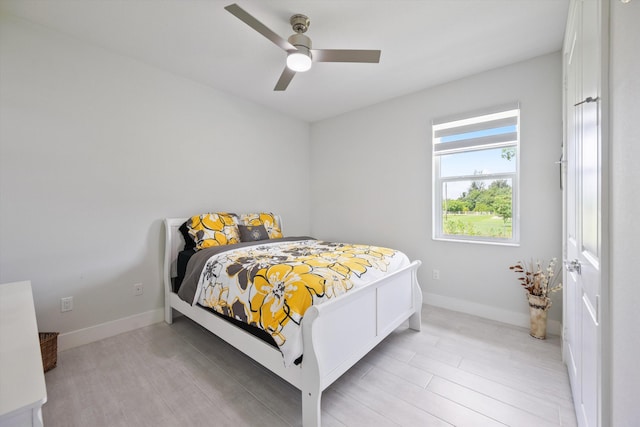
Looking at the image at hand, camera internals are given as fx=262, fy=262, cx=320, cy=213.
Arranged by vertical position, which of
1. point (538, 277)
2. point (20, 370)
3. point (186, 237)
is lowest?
point (538, 277)

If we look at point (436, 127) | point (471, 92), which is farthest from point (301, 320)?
point (471, 92)

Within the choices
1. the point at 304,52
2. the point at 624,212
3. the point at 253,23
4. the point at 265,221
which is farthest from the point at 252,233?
the point at 624,212

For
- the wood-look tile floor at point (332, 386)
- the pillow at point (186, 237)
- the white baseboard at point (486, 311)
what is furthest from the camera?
the pillow at point (186, 237)

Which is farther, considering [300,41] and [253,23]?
[300,41]

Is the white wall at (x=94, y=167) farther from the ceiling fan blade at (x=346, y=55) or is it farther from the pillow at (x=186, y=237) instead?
the ceiling fan blade at (x=346, y=55)

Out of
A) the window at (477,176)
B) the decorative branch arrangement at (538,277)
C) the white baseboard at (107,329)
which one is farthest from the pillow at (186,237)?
the decorative branch arrangement at (538,277)

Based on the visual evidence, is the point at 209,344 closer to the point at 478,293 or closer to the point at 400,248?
the point at 400,248

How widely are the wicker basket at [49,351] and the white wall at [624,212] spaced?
→ 3095mm

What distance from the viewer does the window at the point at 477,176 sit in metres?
2.71

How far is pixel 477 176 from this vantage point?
2922 millimetres

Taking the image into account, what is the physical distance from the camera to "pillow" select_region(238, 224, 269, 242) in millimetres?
3008

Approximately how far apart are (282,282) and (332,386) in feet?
2.70

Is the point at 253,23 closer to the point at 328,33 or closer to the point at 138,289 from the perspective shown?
the point at 328,33

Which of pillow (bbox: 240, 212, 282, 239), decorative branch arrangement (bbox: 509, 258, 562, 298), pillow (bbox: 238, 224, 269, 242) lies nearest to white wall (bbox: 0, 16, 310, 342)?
pillow (bbox: 240, 212, 282, 239)
